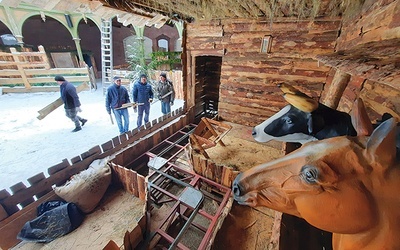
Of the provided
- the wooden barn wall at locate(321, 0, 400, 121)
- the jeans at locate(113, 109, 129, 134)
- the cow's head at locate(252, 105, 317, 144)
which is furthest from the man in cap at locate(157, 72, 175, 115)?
the cow's head at locate(252, 105, 317, 144)

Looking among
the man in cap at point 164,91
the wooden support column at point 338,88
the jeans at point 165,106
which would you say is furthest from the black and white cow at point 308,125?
the jeans at point 165,106

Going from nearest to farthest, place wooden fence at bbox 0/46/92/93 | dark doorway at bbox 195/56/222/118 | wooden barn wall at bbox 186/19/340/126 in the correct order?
wooden barn wall at bbox 186/19/340/126
dark doorway at bbox 195/56/222/118
wooden fence at bbox 0/46/92/93

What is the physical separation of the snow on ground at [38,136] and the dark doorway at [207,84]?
236 cm

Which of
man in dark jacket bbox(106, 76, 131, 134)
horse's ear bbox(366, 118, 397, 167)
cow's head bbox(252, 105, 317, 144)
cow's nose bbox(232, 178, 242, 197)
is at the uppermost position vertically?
horse's ear bbox(366, 118, 397, 167)

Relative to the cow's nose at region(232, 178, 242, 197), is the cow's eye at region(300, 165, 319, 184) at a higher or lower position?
higher

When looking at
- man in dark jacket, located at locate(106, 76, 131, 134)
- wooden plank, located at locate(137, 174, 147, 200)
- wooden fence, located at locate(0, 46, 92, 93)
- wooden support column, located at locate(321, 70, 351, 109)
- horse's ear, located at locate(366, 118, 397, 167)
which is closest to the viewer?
horse's ear, located at locate(366, 118, 397, 167)

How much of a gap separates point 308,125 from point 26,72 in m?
14.6

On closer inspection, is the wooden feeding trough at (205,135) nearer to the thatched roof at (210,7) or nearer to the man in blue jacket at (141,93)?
the thatched roof at (210,7)

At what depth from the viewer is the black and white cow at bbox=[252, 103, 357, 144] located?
1436 mm

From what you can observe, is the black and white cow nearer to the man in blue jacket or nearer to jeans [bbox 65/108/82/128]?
the man in blue jacket

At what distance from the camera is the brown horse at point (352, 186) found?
739 mm

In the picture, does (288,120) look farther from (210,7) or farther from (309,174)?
(210,7)

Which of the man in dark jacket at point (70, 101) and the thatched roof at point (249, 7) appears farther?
the man in dark jacket at point (70, 101)

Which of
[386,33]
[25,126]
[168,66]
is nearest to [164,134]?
[386,33]
